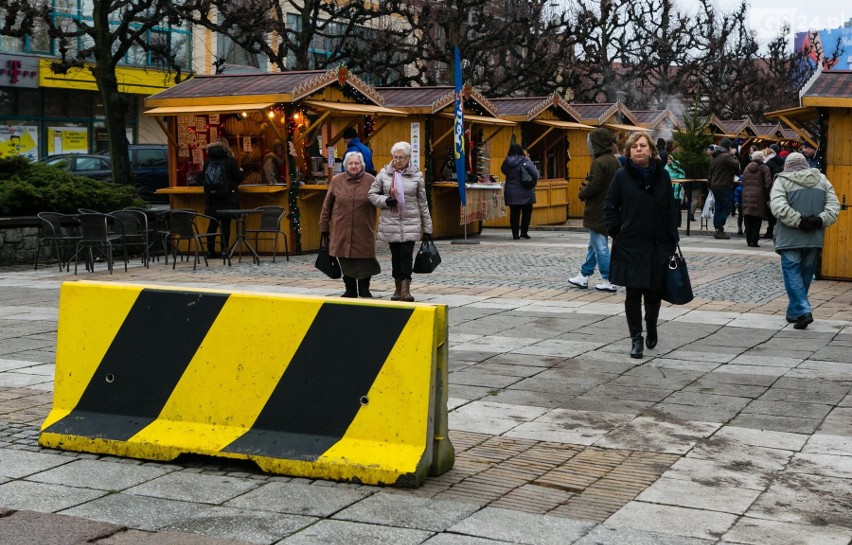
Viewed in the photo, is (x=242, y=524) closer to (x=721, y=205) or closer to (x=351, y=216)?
(x=351, y=216)

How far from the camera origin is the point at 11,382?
27.0 feet

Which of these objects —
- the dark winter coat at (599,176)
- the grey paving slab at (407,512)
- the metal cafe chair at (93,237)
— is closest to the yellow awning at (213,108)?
the metal cafe chair at (93,237)

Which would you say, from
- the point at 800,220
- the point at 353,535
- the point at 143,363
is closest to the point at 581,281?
the point at 800,220

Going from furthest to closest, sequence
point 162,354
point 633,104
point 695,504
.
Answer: point 633,104 < point 162,354 < point 695,504

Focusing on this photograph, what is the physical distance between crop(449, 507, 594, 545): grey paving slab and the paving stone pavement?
1 centimetres

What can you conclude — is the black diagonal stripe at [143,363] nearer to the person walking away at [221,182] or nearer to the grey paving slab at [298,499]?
the grey paving slab at [298,499]

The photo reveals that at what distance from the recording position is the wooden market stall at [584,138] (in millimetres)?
29781

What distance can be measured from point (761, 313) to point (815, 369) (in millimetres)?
3206

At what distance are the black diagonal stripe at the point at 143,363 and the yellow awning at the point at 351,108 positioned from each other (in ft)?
42.8

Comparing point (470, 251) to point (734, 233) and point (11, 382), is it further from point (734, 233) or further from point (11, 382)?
point (11, 382)

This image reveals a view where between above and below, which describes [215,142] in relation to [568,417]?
above

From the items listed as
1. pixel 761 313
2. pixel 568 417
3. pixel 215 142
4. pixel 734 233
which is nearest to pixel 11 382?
pixel 568 417

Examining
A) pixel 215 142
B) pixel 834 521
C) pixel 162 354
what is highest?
pixel 215 142

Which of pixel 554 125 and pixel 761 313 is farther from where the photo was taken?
pixel 554 125
